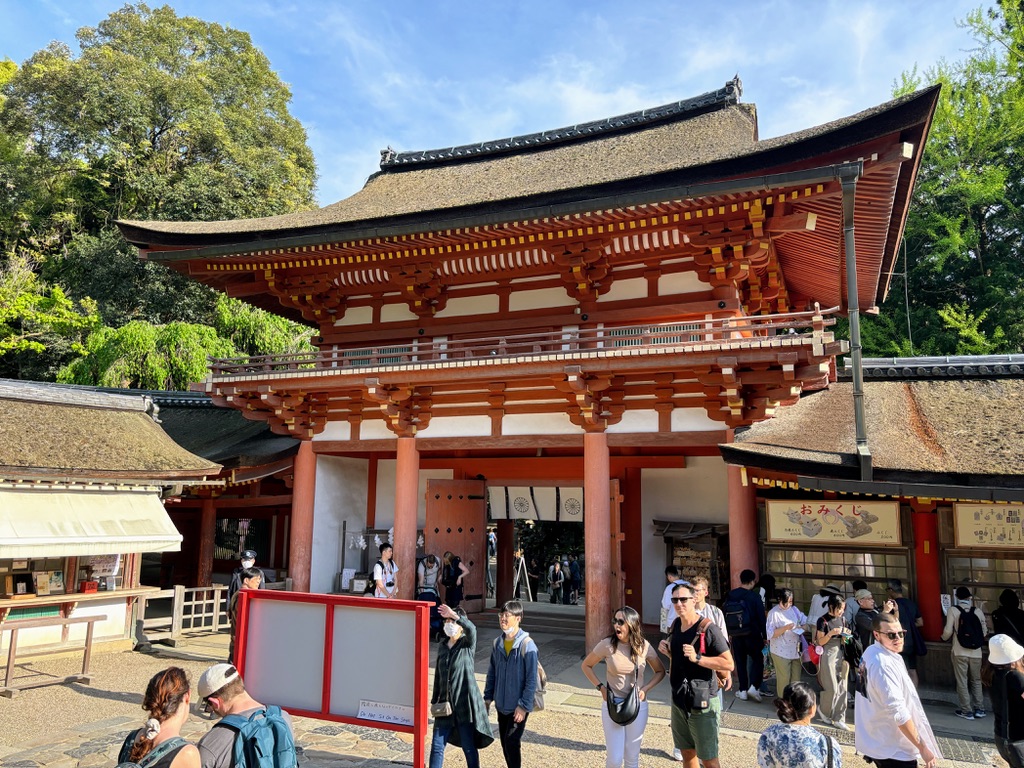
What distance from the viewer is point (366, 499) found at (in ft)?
51.9

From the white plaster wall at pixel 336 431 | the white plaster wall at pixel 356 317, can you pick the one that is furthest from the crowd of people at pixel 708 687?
the white plaster wall at pixel 356 317

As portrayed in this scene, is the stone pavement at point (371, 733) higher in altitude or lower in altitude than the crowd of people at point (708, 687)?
lower

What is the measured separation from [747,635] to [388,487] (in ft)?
30.5

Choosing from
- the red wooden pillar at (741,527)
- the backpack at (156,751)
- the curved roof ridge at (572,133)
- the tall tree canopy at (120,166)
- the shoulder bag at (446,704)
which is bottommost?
the shoulder bag at (446,704)

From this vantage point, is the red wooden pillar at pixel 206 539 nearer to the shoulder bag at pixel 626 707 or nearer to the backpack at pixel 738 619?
the backpack at pixel 738 619

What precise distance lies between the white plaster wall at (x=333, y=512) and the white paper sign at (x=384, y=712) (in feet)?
28.8

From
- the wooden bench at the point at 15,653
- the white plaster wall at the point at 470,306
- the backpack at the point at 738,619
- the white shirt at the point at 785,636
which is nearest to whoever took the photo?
the white shirt at the point at 785,636

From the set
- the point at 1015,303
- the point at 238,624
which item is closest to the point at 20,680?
the point at 238,624

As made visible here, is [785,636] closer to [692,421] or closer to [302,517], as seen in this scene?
[692,421]

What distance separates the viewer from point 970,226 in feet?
77.0

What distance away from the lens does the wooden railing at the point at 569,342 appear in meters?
10.1

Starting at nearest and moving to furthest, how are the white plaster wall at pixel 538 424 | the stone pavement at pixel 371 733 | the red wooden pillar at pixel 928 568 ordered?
the stone pavement at pixel 371 733, the red wooden pillar at pixel 928 568, the white plaster wall at pixel 538 424

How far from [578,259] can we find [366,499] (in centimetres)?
788

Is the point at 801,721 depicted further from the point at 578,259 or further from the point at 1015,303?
the point at 1015,303
